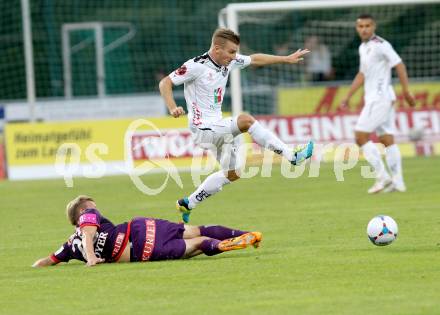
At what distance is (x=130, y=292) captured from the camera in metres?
8.42

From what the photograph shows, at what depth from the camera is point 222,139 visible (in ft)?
40.0

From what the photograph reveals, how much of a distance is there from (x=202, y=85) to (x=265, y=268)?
3357 mm

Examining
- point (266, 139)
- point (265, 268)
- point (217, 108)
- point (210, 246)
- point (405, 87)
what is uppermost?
point (405, 87)

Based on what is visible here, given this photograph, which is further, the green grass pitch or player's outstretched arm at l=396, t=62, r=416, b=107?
player's outstretched arm at l=396, t=62, r=416, b=107

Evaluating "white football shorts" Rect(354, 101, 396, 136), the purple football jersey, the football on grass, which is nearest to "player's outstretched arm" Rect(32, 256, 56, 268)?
the purple football jersey

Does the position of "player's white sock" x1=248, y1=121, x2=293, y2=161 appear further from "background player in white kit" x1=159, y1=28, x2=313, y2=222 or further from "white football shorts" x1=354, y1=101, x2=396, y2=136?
"white football shorts" x1=354, y1=101, x2=396, y2=136

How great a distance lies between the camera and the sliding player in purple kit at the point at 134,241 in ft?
32.4

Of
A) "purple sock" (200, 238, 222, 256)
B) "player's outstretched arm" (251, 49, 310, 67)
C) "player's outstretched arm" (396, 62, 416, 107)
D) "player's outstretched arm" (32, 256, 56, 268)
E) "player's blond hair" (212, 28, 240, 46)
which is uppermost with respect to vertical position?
"player's blond hair" (212, 28, 240, 46)

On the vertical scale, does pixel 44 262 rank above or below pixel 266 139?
below

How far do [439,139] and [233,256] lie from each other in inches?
581

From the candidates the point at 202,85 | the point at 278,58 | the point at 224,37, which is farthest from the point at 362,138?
the point at 224,37

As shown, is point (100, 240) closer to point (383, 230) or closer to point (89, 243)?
point (89, 243)

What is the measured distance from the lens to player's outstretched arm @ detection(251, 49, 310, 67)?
1218cm

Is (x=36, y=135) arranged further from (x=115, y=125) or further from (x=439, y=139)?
(x=439, y=139)
